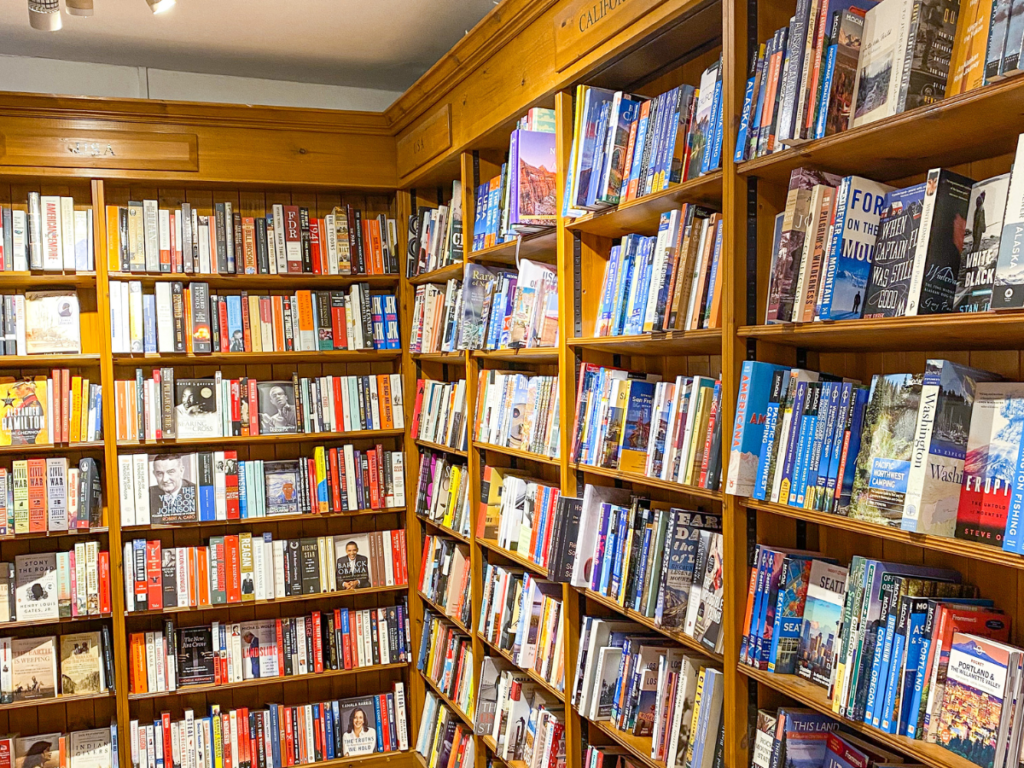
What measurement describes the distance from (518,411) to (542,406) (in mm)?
164

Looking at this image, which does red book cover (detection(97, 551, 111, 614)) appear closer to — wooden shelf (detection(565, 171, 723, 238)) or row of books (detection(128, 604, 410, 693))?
row of books (detection(128, 604, 410, 693))

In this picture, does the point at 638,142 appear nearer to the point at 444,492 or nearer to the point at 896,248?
the point at 896,248

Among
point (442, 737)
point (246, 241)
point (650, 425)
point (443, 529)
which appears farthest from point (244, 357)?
point (650, 425)

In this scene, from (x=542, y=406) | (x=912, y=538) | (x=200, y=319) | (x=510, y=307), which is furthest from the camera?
(x=200, y=319)

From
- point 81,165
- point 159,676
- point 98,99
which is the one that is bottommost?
point 159,676

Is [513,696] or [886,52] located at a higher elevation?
[886,52]

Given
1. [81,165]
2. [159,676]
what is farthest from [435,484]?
[81,165]

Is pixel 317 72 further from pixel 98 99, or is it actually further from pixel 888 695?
pixel 888 695

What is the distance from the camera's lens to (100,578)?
3.40m

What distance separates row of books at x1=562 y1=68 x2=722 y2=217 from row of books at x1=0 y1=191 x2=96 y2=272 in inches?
83.4

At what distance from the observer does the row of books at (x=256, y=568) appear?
3.44 meters

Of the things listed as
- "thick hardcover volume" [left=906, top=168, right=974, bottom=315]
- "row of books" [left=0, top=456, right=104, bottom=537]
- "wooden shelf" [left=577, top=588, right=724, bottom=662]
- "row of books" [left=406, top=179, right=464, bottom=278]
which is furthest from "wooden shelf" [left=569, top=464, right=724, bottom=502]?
"row of books" [left=0, top=456, right=104, bottom=537]

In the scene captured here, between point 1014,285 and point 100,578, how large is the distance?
131 inches

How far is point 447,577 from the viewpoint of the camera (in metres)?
3.33
